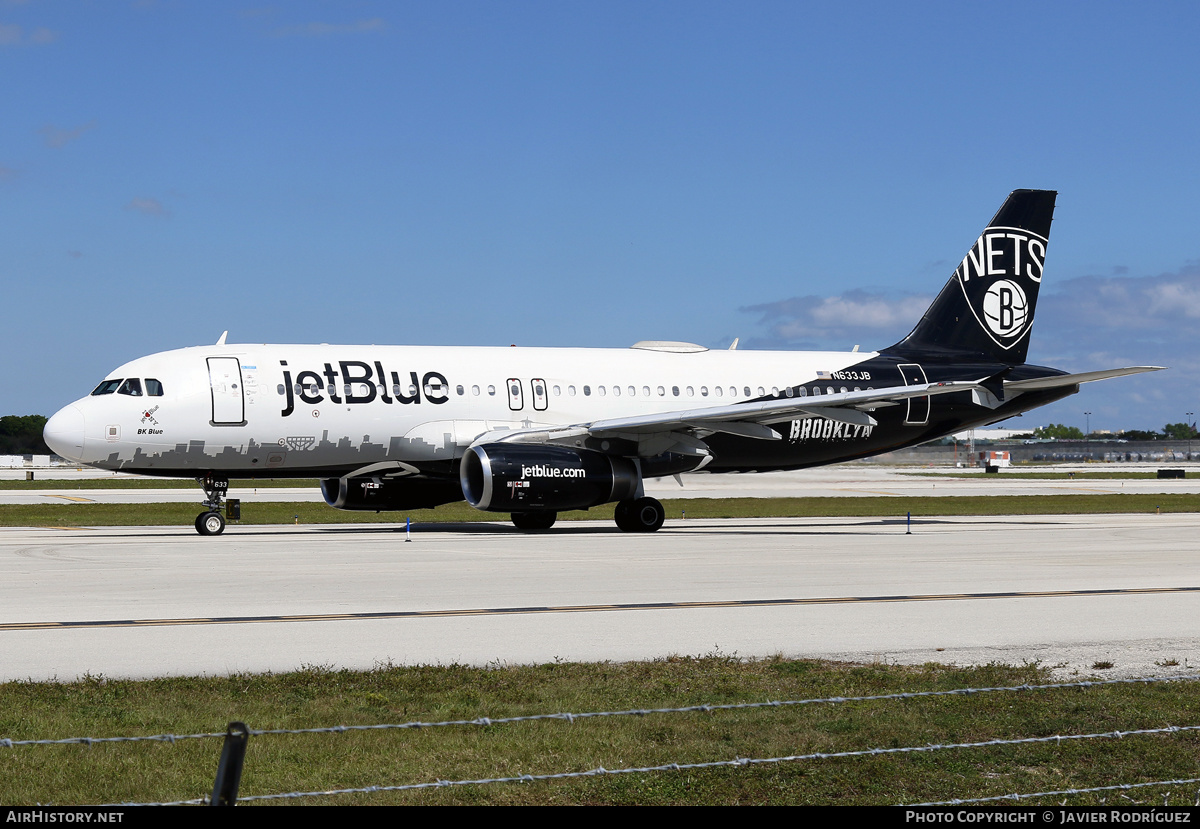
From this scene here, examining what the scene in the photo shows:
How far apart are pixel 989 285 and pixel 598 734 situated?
3190cm

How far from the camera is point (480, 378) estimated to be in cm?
3198

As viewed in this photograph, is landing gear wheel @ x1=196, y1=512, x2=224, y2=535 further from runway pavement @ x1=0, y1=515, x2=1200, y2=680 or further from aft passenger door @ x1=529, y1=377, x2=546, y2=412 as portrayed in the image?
aft passenger door @ x1=529, y1=377, x2=546, y2=412

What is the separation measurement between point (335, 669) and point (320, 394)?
19053 mm

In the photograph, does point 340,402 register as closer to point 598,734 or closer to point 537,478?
point 537,478

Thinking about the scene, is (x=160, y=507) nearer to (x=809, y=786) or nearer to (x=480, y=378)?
(x=480, y=378)

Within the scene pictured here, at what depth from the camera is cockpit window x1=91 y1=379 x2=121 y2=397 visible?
2888 centimetres

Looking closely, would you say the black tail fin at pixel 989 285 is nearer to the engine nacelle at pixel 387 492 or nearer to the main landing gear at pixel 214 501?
the engine nacelle at pixel 387 492

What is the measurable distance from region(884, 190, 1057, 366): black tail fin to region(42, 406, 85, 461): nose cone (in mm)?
22188

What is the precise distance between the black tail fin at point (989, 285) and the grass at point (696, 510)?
240 inches

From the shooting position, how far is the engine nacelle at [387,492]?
1248 inches

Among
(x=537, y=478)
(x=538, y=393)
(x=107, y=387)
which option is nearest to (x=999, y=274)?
(x=538, y=393)

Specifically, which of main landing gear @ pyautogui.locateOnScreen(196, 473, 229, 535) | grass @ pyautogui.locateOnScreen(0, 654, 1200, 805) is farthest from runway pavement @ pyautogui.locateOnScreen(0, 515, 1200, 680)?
grass @ pyautogui.locateOnScreen(0, 654, 1200, 805)

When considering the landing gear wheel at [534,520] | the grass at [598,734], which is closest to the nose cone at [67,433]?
the landing gear wheel at [534,520]

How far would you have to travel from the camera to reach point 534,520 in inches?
1284
